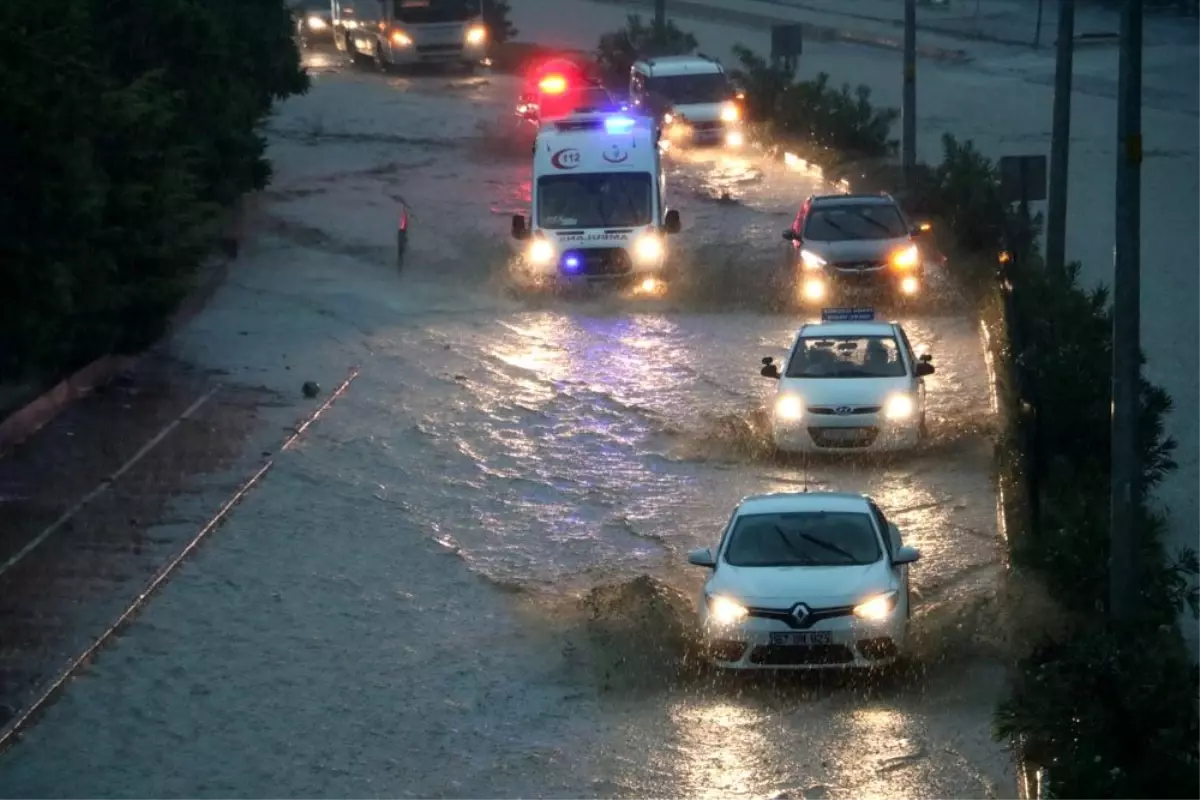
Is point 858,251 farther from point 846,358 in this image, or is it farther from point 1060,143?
point 846,358

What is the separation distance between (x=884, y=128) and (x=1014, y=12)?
31737 mm

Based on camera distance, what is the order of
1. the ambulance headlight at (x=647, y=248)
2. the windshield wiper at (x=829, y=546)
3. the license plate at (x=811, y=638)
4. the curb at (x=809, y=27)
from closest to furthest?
1. the license plate at (x=811, y=638)
2. the windshield wiper at (x=829, y=546)
3. the ambulance headlight at (x=647, y=248)
4. the curb at (x=809, y=27)

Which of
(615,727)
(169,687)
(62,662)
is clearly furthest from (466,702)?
(62,662)

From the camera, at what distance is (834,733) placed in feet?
42.9

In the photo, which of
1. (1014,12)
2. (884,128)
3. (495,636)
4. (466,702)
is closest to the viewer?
(466,702)

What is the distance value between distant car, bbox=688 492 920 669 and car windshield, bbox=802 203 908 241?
14.5 metres

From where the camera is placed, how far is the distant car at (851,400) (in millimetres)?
20516

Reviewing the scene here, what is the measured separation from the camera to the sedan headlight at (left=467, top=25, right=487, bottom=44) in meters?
55.9

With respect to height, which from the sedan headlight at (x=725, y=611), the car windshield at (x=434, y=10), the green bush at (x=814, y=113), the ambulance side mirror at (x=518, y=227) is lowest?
the sedan headlight at (x=725, y=611)

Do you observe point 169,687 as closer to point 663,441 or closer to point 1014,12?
point 663,441

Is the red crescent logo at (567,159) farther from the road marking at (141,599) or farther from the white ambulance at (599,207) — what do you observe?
the road marking at (141,599)

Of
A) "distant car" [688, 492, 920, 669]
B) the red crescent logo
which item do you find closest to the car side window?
"distant car" [688, 492, 920, 669]

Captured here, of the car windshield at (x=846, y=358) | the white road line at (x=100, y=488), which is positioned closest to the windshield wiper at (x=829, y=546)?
the car windshield at (x=846, y=358)

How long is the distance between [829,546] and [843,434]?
612 centimetres
